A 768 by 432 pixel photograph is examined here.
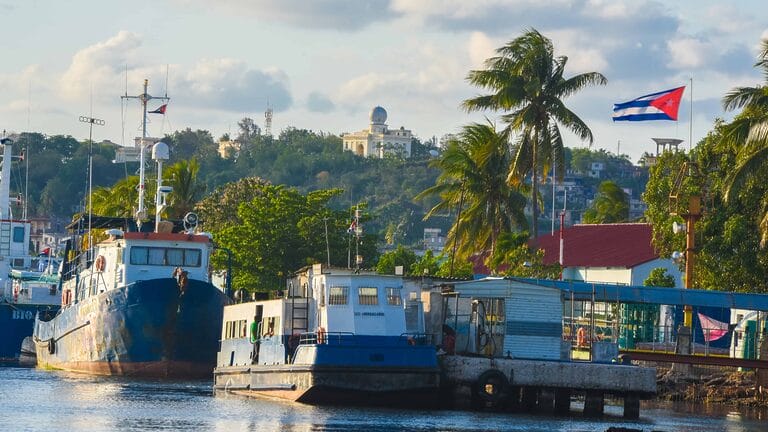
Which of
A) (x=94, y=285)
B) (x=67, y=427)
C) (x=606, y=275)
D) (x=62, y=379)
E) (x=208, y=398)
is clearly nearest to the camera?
(x=67, y=427)

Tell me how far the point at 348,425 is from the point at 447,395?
26.2 ft

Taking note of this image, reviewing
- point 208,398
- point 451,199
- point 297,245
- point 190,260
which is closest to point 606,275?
point 451,199

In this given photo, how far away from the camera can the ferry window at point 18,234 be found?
315 feet

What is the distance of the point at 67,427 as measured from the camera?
4741 cm

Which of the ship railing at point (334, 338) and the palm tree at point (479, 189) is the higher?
the palm tree at point (479, 189)

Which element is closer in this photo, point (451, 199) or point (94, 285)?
point (94, 285)

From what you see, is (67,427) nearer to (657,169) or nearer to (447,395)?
(447,395)

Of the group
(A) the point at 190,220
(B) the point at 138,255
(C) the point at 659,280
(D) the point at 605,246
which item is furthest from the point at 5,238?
(C) the point at 659,280

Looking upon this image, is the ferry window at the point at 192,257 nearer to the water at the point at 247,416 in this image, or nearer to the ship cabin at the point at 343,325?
the water at the point at 247,416

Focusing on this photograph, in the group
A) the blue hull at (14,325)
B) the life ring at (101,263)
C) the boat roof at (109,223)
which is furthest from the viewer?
the blue hull at (14,325)

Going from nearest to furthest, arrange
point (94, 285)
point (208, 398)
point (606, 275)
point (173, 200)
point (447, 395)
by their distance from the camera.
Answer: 1. point (447, 395)
2. point (208, 398)
3. point (94, 285)
4. point (606, 275)
5. point (173, 200)

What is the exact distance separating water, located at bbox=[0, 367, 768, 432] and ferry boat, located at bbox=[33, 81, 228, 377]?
20.1 feet

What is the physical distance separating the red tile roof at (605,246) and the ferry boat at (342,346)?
36472 mm

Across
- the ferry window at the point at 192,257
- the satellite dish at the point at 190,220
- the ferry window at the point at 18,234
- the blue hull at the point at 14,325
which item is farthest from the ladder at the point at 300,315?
the ferry window at the point at 18,234
